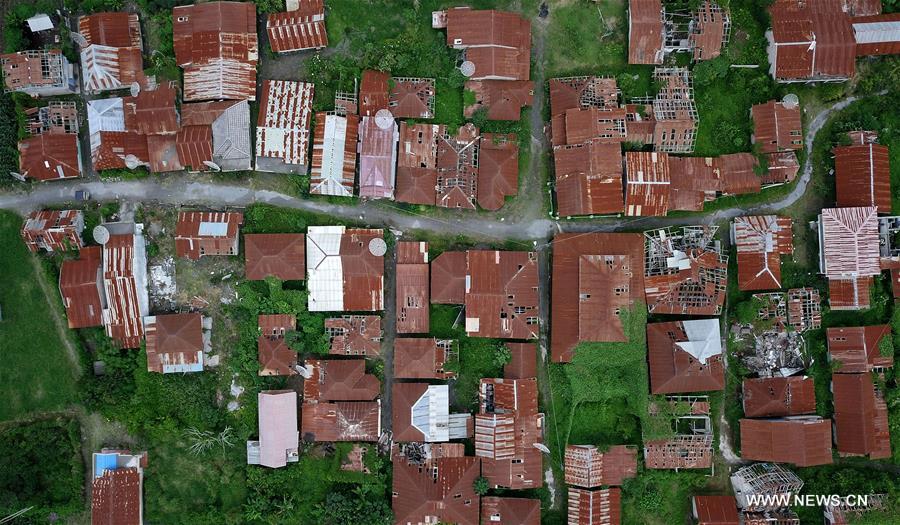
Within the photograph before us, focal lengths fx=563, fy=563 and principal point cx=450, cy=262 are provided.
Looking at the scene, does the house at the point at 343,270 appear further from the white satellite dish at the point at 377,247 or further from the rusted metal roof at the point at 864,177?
the rusted metal roof at the point at 864,177

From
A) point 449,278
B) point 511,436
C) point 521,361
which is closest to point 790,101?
point 521,361

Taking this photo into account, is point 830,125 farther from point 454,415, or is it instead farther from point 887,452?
point 454,415

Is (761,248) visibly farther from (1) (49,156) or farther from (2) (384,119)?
(1) (49,156)

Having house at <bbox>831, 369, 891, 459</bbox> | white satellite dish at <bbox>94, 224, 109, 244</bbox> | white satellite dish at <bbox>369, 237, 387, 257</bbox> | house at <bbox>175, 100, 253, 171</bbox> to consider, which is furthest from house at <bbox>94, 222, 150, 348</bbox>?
house at <bbox>831, 369, 891, 459</bbox>

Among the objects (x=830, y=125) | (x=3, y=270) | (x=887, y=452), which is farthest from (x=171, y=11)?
(x=887, y=452)

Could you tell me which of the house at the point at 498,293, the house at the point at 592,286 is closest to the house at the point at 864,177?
the house at the point at 592,286

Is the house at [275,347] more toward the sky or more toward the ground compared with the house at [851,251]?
more toward the ground

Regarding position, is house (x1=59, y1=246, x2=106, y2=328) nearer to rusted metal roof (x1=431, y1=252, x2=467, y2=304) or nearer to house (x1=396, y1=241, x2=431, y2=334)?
house (x1=396, y1=241, x2=431, y2=334)
